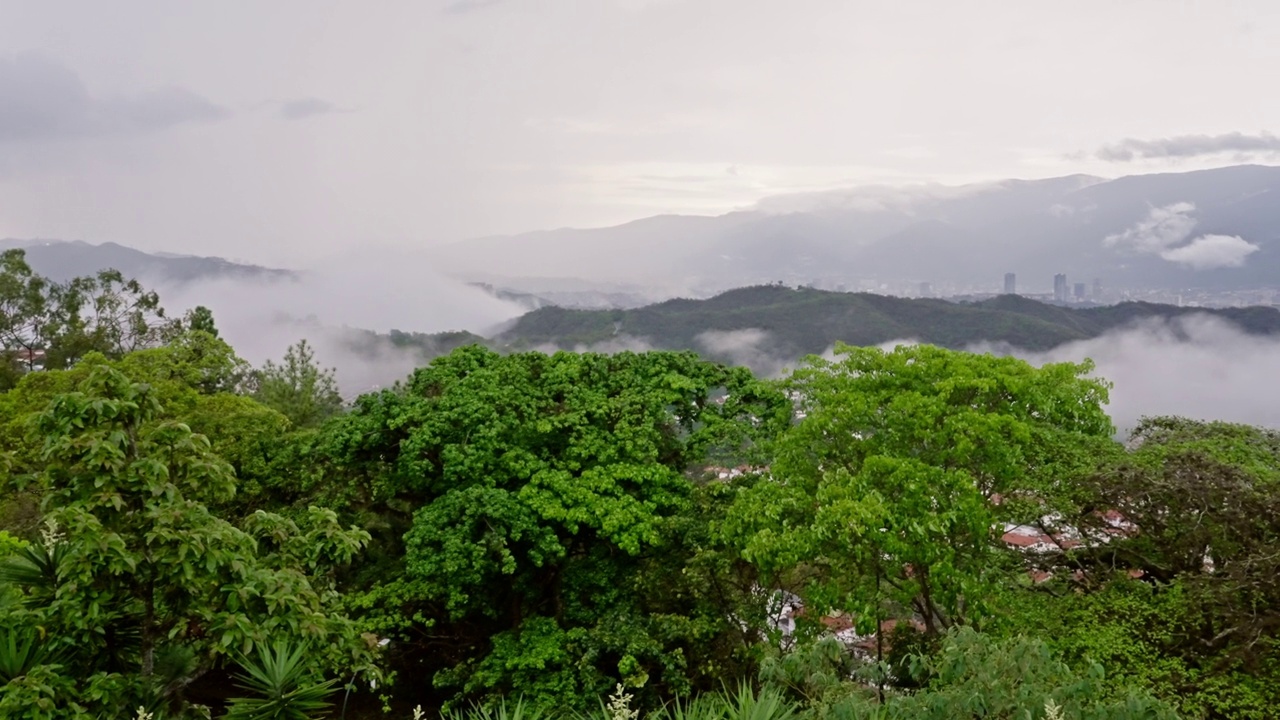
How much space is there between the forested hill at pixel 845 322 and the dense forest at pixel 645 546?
62750 mm

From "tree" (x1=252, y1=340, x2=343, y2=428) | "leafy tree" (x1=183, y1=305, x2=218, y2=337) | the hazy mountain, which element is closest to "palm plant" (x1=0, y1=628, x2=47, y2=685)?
"tree" (x1=252, y1=340, x2=343, y2=428)

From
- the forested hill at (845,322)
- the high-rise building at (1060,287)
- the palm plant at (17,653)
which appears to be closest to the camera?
the palm plant at (17,653)

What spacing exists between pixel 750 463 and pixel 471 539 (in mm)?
4215

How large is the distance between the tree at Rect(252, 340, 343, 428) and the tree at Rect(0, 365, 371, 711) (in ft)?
50.1

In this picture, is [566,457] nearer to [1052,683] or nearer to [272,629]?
[272,629]

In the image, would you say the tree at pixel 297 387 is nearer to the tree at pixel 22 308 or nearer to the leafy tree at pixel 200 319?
the leafy tree at pixel 200 319

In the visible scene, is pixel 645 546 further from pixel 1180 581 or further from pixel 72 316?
pixel 72 316

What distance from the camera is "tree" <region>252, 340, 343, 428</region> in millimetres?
21078

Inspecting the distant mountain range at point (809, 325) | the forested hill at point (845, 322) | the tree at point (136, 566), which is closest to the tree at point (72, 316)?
the tree at point (136, 566)

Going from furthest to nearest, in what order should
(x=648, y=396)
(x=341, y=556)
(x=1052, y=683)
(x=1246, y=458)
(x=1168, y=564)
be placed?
(x=648, y=396) → (x=1246, y=458) → (x=1168, y=564) → (x=341, y=556) → (x=1052, y=683)

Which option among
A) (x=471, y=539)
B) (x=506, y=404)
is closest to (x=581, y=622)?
(x=471, y=539)

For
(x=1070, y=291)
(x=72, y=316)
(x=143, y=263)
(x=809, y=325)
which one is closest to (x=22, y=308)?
(x=72, y=316)

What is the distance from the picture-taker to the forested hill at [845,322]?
8062 cm

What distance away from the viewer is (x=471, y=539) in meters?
10.3
